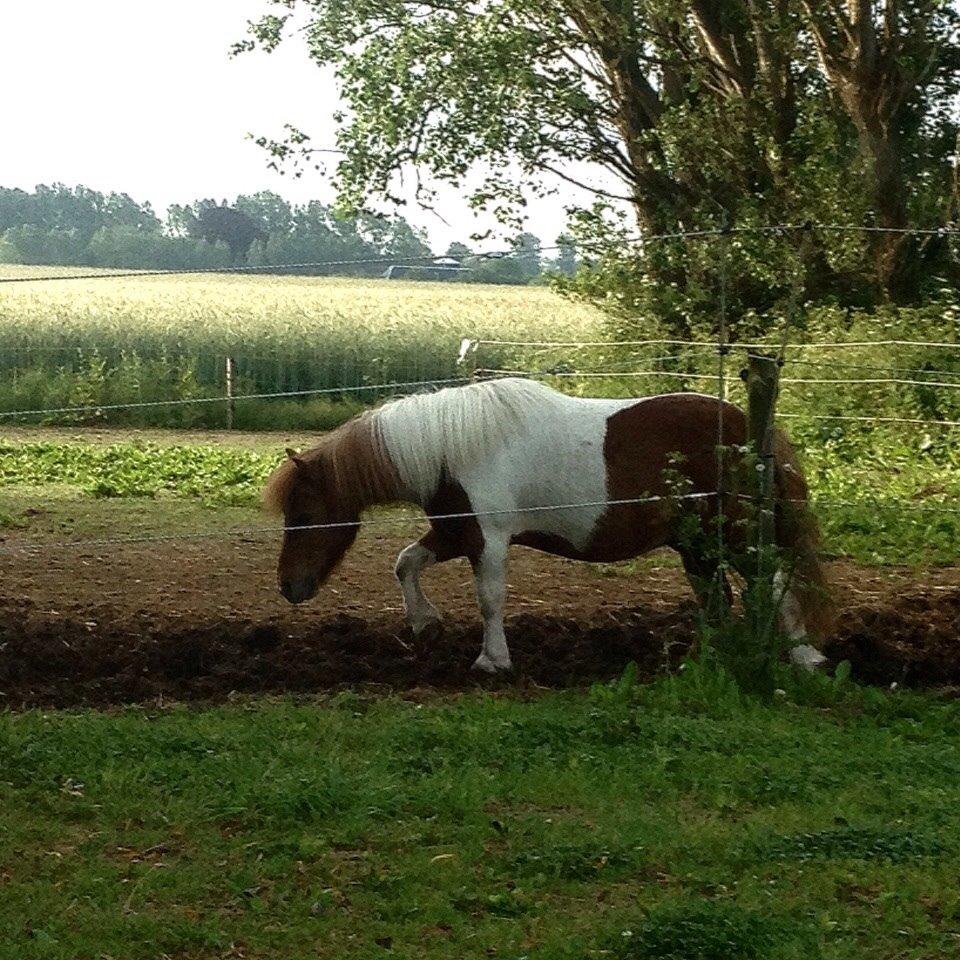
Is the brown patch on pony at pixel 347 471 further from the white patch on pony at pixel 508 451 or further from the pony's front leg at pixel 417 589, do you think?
the pony's front leg at pixel 417 589

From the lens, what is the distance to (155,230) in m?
65.0

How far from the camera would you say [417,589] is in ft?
26.5

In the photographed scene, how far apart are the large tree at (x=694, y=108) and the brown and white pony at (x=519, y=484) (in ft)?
33.7

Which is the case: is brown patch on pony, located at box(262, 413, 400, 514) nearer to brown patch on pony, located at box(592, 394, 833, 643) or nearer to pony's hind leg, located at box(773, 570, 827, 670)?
brown patch on pony, located at box(592, 394, 833, 643)

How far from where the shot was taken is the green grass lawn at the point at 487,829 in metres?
4.41

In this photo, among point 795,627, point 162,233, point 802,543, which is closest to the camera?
point 802,543

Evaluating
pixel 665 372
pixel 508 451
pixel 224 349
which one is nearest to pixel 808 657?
pixel 508 451

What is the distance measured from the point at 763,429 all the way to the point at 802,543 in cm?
56

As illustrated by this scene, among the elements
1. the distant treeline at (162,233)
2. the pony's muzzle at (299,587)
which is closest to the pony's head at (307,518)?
the pony's muzzle at (299,587)

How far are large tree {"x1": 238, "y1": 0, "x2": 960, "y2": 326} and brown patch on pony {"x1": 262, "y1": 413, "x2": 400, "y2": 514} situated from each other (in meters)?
10.7

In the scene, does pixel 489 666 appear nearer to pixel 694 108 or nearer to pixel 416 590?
pixel 416 590

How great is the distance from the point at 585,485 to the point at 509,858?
10.2 ft

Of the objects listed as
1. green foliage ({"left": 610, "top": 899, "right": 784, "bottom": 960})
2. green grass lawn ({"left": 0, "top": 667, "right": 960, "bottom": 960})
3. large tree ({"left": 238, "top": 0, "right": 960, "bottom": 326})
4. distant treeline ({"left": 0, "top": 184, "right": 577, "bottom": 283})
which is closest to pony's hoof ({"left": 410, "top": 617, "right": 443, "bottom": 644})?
green grass lawn ({"left": 0, "top": 667, "right": 960, "bottom": 960})

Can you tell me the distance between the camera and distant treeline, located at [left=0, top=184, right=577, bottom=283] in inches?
2165
